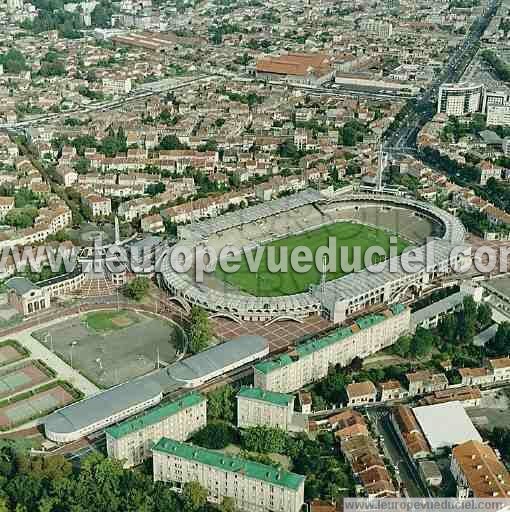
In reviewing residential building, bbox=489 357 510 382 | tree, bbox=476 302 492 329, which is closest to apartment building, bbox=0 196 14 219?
tree, bbox=476 302 492 329

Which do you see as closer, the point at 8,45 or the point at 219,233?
the point at 219,233

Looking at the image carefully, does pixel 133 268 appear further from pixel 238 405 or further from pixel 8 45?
pixel 8 45

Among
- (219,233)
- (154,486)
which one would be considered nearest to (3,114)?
(219,233)

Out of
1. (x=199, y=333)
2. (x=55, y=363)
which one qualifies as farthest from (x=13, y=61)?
(x=199, y=333)

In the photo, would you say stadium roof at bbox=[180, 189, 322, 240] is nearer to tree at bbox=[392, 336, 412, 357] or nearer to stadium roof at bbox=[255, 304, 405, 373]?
stadium roof at bbox=[255, 304, 405, 373]

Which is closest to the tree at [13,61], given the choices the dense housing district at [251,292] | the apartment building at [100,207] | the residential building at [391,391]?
the dense housing district at [251,292]

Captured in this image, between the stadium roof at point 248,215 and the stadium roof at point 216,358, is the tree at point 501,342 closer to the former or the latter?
the stadium roof at point 216,358

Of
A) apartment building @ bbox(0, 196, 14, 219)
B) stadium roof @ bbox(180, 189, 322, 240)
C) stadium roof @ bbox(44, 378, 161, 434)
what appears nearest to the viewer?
stadium roof @ bbox(44, 378, 161, 434)
